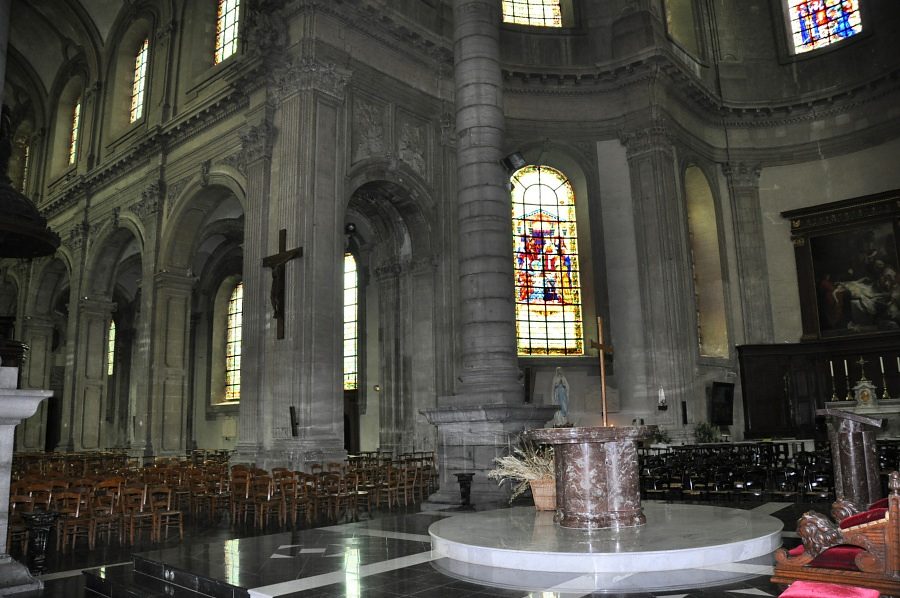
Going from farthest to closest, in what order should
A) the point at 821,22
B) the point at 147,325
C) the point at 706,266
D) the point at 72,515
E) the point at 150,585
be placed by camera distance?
the point at 821,22 < the point at 706,266 < the point at 147,325 < the point at 72,515 < the point at 150,585

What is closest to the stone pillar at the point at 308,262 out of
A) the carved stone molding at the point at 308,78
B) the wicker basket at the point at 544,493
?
the carved stone molding at the point at 308,78

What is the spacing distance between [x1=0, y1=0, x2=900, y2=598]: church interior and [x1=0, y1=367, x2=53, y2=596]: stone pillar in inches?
109

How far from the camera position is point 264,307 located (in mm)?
16438

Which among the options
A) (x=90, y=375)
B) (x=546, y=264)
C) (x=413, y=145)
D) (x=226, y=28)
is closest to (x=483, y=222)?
(x=413, y=145)

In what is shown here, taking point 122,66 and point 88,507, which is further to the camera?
point 122,66

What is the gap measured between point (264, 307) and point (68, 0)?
18.3 meters

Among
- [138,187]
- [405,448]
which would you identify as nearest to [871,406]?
[405,448]

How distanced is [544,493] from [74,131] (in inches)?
1136

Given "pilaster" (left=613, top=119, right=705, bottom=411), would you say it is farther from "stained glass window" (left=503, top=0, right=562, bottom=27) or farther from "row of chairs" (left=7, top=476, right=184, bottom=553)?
"row of chairs" (left=7, top=476, right=184, bottom=553)

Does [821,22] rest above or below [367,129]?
above

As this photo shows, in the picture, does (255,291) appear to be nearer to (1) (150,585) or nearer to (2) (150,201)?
(2) (150,201)

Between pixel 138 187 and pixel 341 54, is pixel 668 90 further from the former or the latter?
pixel 138 187

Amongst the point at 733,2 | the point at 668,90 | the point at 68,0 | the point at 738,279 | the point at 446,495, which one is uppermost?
the point at 68,0

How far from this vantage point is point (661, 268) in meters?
20.0
